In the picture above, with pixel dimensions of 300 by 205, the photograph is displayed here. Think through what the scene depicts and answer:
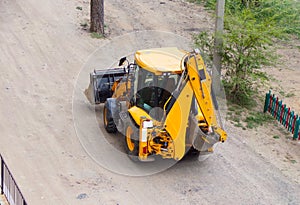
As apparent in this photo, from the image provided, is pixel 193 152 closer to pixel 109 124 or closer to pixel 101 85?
pixel 109 124

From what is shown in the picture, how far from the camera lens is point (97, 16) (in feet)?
70.6

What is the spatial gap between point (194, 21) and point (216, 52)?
782cm

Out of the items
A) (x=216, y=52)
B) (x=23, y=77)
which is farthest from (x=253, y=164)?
(x=23, y=77)

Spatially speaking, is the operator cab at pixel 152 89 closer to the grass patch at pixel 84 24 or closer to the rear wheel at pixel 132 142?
the rear wheel at pixel 132 142

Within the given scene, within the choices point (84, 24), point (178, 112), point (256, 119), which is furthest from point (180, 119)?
point (84, 24)

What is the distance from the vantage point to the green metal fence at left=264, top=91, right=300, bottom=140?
15578 millimetres

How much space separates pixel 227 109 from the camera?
55.6 feet

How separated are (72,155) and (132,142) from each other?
63.6 inches

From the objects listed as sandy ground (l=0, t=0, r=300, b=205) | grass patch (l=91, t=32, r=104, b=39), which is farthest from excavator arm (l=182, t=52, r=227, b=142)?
grass patch (l=91, t=32, r=104, b=39)

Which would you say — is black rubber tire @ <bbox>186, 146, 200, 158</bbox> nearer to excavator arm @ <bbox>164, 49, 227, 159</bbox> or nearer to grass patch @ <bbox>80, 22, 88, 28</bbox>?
excavator arm @ <bbox>164, 49, 227, 159</bbox>

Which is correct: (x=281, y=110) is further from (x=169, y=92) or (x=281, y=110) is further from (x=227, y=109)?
(x=169, y=92)

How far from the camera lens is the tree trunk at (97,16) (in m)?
21.1

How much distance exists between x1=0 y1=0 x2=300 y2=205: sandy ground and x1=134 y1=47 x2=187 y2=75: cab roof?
8.40 feet

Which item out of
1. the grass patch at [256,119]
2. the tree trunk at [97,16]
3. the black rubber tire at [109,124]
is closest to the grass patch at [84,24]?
the tree trunk at [97,16]
